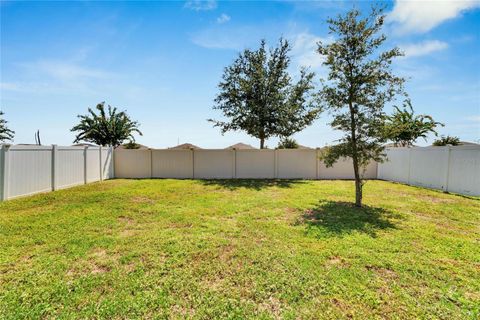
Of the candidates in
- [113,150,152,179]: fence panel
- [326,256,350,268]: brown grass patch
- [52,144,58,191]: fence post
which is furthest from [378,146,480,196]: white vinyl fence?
[52,144,58,191]: fence post

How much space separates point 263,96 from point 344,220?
8917 mm

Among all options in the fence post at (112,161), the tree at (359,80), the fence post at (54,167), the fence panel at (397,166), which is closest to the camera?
the tree at (359,80)

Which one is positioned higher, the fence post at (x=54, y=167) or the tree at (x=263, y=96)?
the tree at (x=263, y=96)

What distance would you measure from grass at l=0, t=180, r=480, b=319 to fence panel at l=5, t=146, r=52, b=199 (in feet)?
5.11

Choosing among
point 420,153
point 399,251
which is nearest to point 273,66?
point 420,153

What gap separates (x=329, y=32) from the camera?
20.4ft

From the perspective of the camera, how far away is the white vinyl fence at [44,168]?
6906mm

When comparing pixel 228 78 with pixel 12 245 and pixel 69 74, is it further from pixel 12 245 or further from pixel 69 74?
pixel 12 245

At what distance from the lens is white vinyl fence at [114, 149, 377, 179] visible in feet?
42.7

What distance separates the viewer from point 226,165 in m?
13.0

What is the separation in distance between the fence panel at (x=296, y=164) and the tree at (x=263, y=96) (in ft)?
4.05

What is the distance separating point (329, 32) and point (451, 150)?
662cm

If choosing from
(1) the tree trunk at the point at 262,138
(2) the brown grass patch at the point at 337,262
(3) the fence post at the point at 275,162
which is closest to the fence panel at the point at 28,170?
(2) the brown grass patch at the point at 337,262

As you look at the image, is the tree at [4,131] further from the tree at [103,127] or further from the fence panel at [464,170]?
the fence panel at [464,170]
